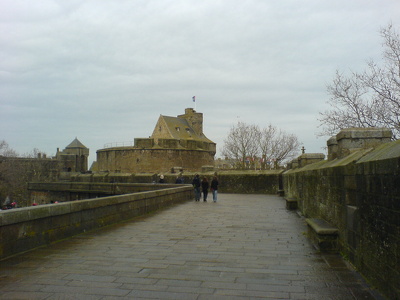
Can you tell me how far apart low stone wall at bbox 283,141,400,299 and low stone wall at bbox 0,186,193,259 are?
4.56 metres

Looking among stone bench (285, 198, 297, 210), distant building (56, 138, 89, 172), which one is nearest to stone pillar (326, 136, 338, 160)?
stone bench (285, 198, 297, 210)

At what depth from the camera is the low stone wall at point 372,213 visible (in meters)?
3.09

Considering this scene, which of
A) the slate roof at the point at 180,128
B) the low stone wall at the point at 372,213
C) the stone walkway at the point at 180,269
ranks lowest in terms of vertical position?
the stone walkway at the point at 180,269

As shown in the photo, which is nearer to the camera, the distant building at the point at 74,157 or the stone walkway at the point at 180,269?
the stone walkway at the point at 180,269

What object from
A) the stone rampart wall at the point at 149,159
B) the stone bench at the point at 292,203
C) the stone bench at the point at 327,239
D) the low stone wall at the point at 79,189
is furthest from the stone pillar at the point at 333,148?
the stone rampart wall at the point at 149,159

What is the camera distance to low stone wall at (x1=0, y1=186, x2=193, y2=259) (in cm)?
498

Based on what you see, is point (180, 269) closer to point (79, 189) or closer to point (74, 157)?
point (79, 189)

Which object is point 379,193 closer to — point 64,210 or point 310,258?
point 310,258

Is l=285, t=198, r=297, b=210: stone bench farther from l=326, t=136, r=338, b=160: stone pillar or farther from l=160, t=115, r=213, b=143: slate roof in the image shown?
l=160, t=115, r=213, b=143: slate roof

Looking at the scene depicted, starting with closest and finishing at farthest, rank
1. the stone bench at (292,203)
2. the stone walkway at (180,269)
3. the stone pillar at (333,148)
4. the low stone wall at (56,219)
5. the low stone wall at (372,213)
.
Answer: the low stone wall at (372,213) → the stone walkway at (180,269) → the low stone wall at (56,219) → the stone pillar at (333,148) → the stone bench at (292,203)

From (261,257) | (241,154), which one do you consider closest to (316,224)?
(261,257)

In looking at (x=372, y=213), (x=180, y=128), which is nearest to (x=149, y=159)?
(x=180, y=128)

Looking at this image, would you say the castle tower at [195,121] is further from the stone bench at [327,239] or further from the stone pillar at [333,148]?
the stone bench at [327,239]

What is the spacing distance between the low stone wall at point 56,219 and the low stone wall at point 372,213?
4563mm
